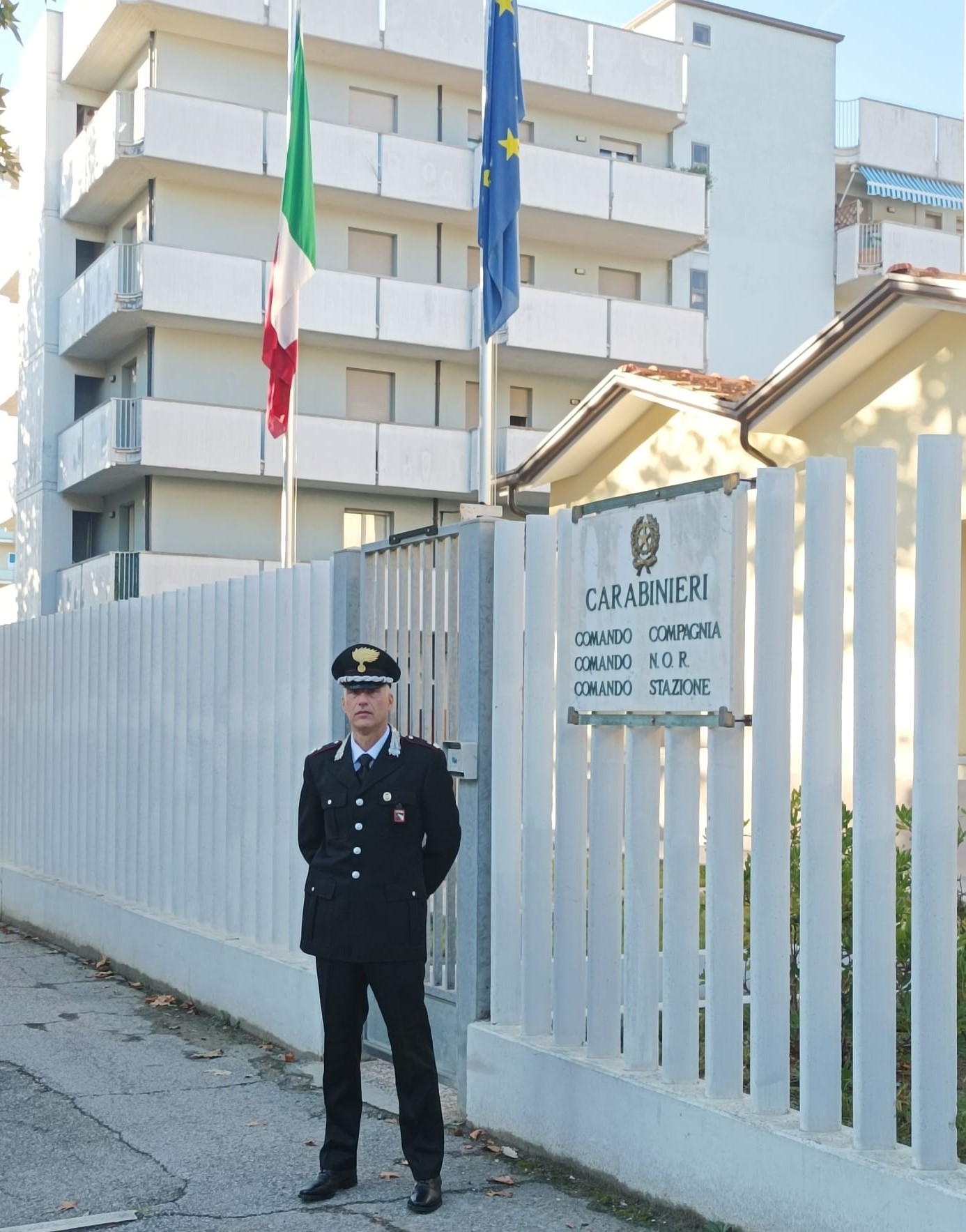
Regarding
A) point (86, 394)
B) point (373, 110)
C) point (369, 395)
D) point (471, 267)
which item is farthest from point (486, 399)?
point (86, 394)

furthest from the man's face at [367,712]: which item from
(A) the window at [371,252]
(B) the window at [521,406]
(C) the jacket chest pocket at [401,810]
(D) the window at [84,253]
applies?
(D) the window at [84,253]

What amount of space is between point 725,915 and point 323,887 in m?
1.50

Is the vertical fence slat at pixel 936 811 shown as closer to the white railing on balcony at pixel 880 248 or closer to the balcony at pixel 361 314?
the balcony at pixel 361 314

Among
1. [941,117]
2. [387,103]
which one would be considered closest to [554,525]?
[387,103]

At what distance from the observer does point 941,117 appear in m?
52.1

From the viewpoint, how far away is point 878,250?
48.7m

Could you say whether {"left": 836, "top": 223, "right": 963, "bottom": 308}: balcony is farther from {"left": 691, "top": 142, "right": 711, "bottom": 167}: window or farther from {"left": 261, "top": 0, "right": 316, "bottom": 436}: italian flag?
{"left": 261, "top": 0, "right": 316, "bottom": 436}: italian flag

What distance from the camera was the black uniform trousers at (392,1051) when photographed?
5891mm

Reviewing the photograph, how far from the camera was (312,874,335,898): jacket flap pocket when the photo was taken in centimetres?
602

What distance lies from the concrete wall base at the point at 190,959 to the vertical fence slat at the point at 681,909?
2.78 metres

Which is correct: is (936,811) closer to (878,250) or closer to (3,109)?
(3,109)

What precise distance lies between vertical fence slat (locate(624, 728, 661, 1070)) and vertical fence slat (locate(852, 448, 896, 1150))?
1.16 metres

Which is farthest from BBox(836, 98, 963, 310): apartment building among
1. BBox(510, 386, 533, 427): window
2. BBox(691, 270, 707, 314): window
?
BBox(510, 386, 533, 427): window

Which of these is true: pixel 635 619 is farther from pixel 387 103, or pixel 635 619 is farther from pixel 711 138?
pixel 711 138
